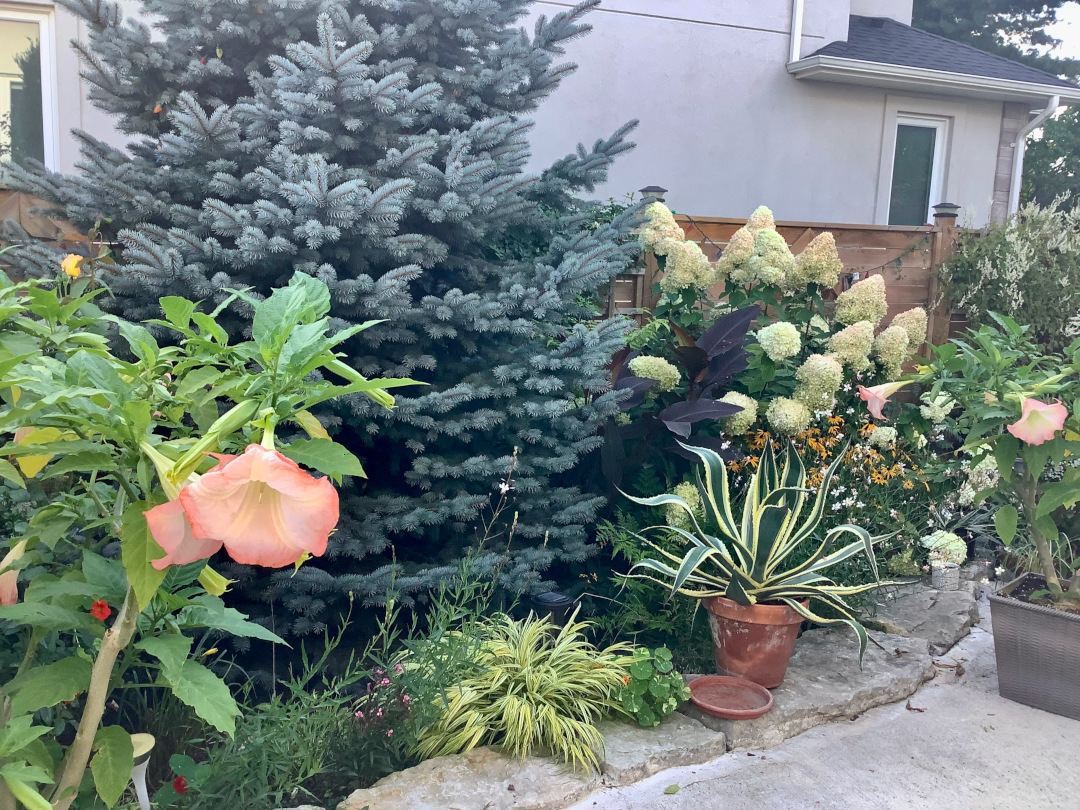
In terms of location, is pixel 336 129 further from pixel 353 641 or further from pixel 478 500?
pixel 353 641

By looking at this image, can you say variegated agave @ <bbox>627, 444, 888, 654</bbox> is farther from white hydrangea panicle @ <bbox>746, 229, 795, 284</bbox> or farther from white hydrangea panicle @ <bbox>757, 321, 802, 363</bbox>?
white hydrangea panicle @ <bbox>746, 229, 795, 284</bbox>

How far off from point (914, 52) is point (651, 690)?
784cm

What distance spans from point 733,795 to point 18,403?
205 cm

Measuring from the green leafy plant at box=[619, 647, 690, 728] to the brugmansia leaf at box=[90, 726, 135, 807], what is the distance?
4.98 ft

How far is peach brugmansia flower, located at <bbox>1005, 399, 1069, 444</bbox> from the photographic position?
2469 millimetres

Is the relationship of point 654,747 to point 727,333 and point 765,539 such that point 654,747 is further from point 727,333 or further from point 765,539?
point 727,333

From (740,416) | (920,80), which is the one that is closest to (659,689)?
(740,416)

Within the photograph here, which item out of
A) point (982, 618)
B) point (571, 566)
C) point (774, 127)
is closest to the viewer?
point (571, 566)

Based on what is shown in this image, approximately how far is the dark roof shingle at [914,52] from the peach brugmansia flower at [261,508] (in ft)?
24.3

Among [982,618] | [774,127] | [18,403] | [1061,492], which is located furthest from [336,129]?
[774,127]

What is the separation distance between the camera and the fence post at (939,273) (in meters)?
5.77

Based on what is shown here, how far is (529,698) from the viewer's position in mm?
2402

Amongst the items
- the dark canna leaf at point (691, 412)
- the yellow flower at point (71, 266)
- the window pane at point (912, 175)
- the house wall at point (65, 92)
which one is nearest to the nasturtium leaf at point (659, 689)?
the dark canna leaf at point (691, 412)

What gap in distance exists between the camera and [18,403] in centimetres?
133
